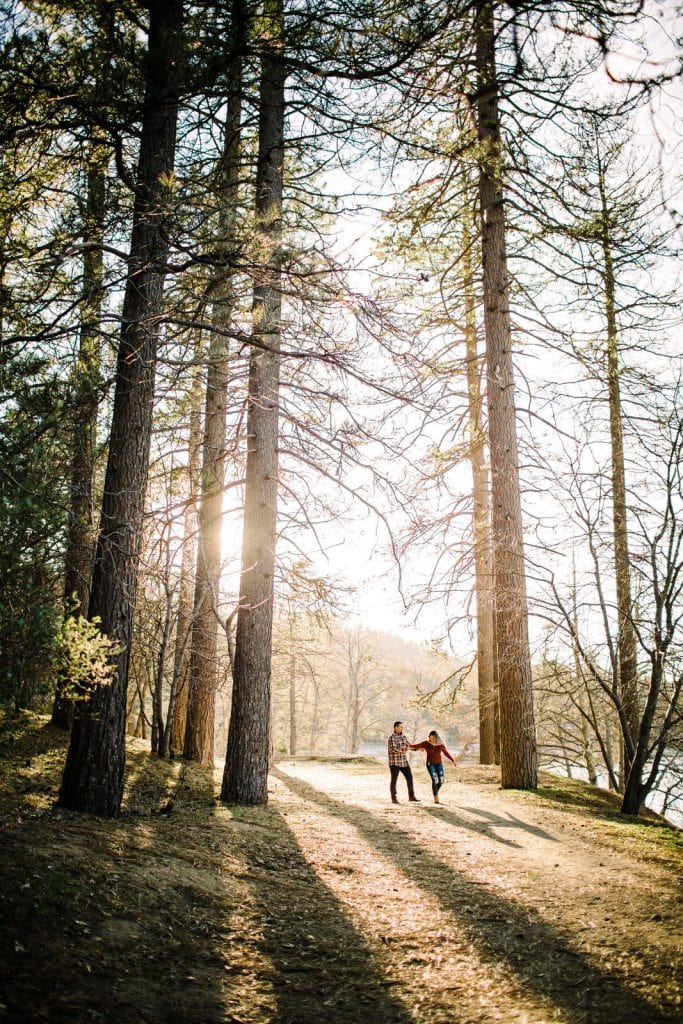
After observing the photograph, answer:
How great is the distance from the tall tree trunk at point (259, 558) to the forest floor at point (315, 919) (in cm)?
60

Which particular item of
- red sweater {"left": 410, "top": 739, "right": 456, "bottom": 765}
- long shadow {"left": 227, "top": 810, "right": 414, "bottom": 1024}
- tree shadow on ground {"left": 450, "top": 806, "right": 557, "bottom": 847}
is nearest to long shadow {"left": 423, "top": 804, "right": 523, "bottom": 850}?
tree shadow on ground {"left": 450, "top": 806, "right": 557, "bottom": 847}

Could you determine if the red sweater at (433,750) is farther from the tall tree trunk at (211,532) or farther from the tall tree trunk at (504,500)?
the tall tree trunk at (211,532)

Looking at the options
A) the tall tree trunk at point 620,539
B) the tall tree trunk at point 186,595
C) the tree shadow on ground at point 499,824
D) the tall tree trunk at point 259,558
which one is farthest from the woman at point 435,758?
the tall tree trunk at point 186,595

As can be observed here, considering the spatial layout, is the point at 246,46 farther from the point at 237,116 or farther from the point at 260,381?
the point at 237,116

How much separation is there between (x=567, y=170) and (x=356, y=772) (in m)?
15.0

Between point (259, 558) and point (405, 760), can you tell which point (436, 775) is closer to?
point (405, 760)

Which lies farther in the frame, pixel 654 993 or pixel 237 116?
pixel 237 116

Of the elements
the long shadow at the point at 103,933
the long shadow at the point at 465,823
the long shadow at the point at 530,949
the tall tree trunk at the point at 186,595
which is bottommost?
the long shadow at the point at 465,823

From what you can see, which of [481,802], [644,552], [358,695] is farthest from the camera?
[358,695]

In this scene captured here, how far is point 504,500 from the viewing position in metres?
10.3

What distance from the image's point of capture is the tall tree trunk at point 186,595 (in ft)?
28.6

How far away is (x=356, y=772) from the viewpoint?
54.3ft

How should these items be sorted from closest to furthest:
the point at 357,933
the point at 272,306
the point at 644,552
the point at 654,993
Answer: the point at 654,993
the point at 357,933
the point at 272,306
the point at 644,552

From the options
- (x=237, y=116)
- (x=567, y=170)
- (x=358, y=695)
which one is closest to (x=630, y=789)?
(x=567, y=170)
